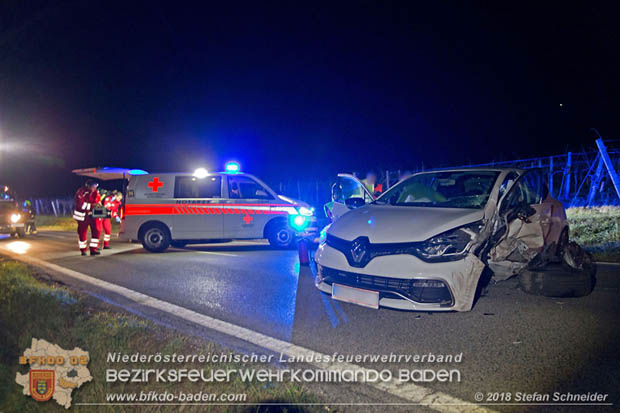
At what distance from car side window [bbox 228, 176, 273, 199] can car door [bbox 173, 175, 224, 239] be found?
308mm

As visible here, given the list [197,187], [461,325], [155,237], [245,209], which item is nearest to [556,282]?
[461,325]

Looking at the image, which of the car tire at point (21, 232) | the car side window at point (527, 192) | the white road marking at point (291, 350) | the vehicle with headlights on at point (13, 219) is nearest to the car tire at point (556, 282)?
the car side window at point (527, 192)

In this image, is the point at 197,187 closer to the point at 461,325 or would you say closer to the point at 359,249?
the point at 359,249

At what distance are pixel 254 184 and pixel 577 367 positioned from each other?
8292 mm

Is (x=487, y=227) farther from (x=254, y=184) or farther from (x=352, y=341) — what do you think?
(x=254, y=184)

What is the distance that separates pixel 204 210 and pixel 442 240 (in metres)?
7.16

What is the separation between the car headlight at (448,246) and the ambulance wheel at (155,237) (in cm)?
763

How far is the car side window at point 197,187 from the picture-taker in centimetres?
1035

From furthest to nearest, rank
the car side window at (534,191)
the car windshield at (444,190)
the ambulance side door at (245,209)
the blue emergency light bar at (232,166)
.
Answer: the blue emergency light bar at (232,166) < the ambulance side door at (245,209) < the car side window at (534,191) < the car windshield at (444,190)

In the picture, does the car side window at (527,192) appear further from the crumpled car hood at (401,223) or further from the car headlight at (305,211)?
the car headlight at (305,211)

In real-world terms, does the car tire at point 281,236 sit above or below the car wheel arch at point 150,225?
below

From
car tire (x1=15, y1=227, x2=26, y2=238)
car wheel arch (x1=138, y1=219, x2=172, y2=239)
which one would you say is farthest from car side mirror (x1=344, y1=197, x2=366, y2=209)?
car tire (x1=15, y1=227, x2=26, y2=238)

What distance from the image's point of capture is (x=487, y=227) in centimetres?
457

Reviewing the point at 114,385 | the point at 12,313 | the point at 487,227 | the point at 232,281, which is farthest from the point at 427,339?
the point at 12,313
